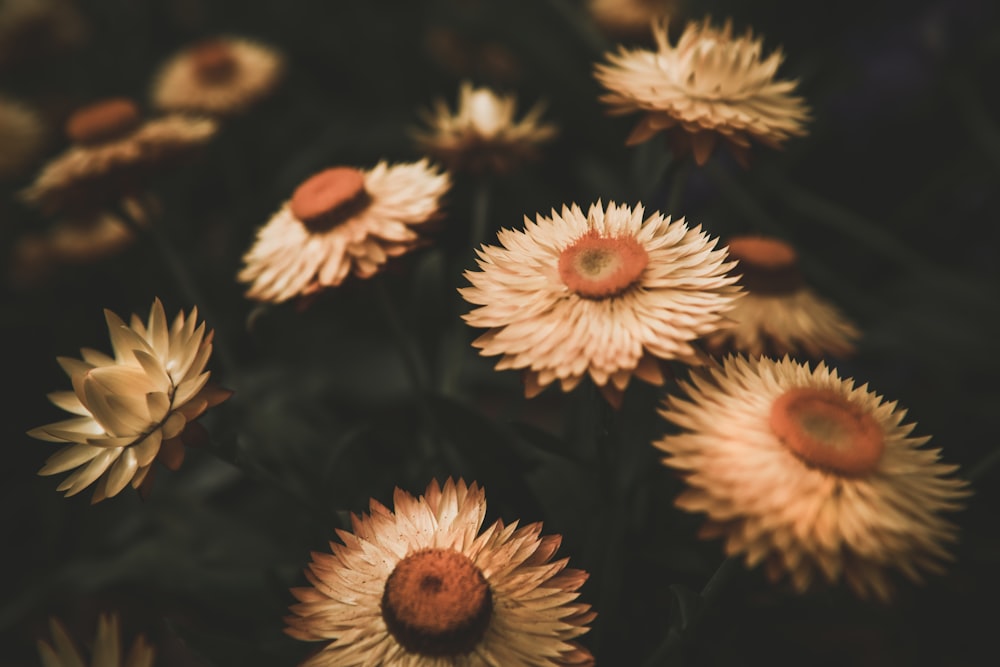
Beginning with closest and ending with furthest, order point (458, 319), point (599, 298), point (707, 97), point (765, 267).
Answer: point (599, 298), point (707, 97), point (765, 267), point (458, 319)

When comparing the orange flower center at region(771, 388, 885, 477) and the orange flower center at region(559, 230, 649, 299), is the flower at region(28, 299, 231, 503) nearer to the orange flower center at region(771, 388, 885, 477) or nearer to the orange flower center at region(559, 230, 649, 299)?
the orange flower center at region(559, 230, 649, 299)

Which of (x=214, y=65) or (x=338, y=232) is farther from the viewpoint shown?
(x=214, y=65)

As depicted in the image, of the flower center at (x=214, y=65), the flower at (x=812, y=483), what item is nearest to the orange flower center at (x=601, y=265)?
the flower at (x=812, y=483)

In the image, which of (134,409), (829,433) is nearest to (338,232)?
(134,409)

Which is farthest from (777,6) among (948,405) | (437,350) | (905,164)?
(437,350)

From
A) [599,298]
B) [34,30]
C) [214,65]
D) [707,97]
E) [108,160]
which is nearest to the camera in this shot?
[599,298]

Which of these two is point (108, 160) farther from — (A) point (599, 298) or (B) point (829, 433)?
(B) point (829, 433)

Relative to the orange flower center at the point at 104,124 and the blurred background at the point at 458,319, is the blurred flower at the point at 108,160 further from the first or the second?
the blurred background at the point at 458,319
